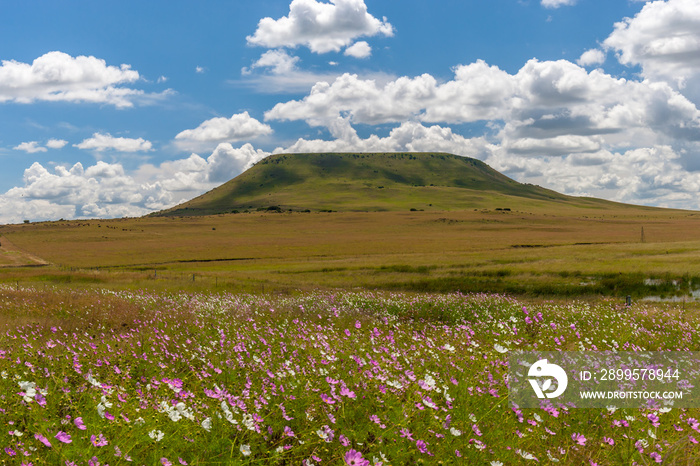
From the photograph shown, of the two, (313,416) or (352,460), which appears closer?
(352,460)

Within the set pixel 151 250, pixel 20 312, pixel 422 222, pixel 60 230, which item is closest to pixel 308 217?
pixel 422 222

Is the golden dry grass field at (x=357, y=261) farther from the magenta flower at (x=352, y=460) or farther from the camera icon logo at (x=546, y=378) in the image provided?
the magenta flower at (x=352, y=460)

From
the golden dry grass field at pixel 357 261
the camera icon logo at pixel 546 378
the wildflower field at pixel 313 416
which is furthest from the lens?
the golden dry grass field at pixel 357 261

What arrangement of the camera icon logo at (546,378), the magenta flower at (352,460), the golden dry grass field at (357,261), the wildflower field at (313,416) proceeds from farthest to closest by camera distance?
1. the golden dry grass field at (357,261)
2. the camera icon logo at (546,378)
3. the wildflower field at (313,416)
4. the magenta flower at (352,460)

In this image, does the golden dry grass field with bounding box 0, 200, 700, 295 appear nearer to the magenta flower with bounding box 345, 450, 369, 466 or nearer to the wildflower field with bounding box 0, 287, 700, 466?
the wildflower field with bounding box 0, 287, 700, 466

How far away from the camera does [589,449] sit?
16.8 ft

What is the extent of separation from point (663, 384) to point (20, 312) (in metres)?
18.7

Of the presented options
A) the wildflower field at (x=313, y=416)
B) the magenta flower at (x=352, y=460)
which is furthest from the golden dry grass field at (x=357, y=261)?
the magenta flower at (x=352, y=460)

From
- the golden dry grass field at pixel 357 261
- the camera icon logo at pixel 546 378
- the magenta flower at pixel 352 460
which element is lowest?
the golden dry grass field at pixel 357 261

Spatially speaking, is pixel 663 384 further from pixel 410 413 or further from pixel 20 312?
pixel 20 312

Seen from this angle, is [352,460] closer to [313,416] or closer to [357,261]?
[313,416]

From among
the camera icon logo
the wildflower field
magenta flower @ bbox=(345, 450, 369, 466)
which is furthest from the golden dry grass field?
magenta flower @ bbox=(345, 450, 369, 466)

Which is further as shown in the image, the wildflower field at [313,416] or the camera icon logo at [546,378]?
the camera icon logo at [546,378]

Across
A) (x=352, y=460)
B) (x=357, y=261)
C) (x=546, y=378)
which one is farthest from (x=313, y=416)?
(x=357, y=261)
